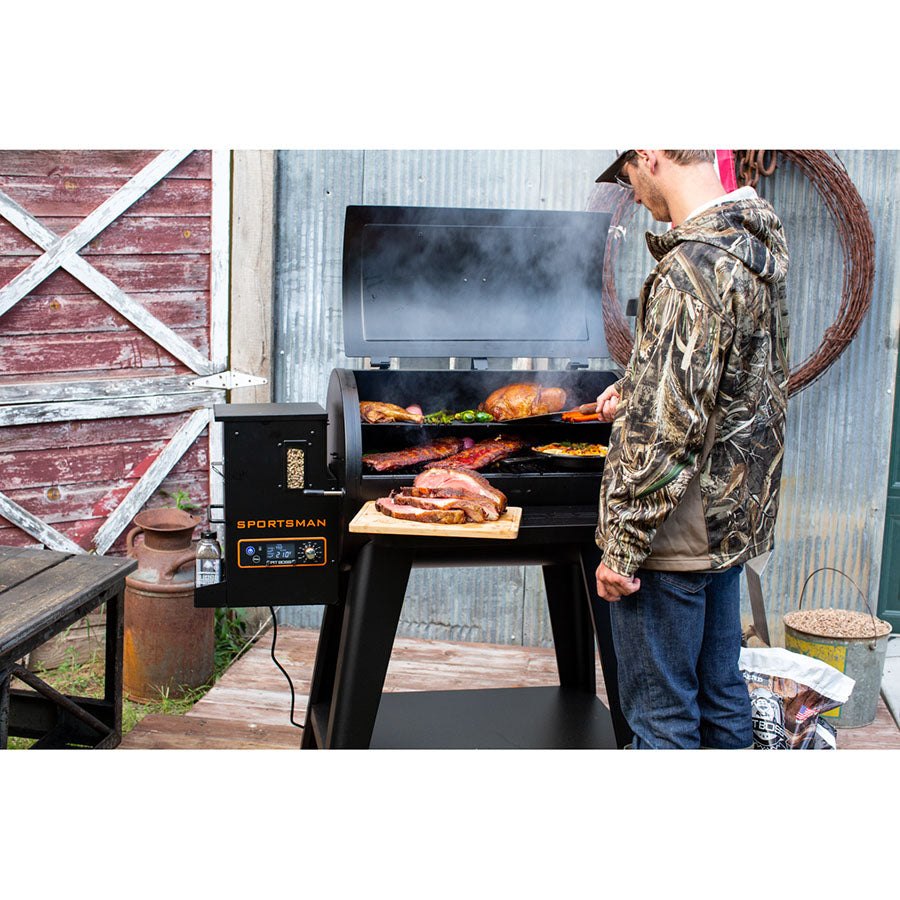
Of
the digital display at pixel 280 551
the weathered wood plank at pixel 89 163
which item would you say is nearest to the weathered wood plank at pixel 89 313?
the weathered wood plank at pixel 89 163

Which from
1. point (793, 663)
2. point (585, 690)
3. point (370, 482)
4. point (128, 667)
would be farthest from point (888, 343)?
point (128, 667)

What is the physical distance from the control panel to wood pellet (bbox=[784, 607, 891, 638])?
2182 mm

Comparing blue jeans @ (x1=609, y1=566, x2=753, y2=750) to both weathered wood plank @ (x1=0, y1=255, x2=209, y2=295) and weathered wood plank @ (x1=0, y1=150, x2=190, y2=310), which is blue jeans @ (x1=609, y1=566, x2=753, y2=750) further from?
weathered wood plank @ (x1=0, y1=150, x2=190, y2=310)

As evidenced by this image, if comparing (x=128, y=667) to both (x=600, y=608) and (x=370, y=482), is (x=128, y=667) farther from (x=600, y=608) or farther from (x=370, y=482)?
(x=600, y=608)

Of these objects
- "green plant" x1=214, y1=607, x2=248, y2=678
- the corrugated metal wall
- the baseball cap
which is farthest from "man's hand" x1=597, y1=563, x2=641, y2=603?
"green plant" x1=214, y1=607, x2=248, y2=678

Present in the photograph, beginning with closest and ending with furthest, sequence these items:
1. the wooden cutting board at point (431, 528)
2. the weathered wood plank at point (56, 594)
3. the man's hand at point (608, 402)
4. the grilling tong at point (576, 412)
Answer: the wooden cutting board at point (431, 528)
the weathered wood plank at point (56, 594)
the man's hand at point (608, 402)
the grilling tong at point (576, 412)

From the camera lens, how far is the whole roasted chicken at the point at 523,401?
3461mm

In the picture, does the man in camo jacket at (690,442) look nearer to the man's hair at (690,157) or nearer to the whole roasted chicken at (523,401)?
the man's hair at (690,157)

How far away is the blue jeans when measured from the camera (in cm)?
254

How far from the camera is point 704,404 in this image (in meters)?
2.37

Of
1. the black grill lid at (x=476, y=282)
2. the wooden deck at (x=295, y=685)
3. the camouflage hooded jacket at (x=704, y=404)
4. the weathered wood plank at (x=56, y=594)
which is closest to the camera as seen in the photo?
the camouflage hooded jacket at (x=704, y=404)

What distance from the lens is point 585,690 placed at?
3854mm

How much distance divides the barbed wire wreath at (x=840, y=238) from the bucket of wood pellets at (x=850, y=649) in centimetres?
108

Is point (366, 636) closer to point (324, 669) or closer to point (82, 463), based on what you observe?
point (324, 669)
